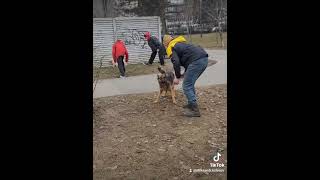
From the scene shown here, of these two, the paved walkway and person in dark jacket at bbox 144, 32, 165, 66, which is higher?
person in dark jacket at bbox 144, 32, 165, 66

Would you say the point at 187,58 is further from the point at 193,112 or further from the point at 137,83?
the point at 137,83

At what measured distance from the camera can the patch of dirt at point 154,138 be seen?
15.3 ft

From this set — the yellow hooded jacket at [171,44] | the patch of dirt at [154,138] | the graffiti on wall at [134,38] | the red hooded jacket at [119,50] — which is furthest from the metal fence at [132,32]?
the yellow hooded jacket at [171,44]

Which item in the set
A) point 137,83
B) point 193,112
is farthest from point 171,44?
point 137,83

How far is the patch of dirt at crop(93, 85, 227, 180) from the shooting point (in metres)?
4.66

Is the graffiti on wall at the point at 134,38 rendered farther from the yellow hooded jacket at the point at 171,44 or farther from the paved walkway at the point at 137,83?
the yellow hooded jacket at the point at 171,44

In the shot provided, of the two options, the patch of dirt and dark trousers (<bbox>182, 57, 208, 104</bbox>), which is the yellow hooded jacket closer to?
dark trousers (<bbox>182, 57, 208, 104</bbox>)

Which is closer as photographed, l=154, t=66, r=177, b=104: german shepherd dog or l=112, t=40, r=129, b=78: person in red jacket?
l=154, t=66, r=177, b=104: german shepherd dog

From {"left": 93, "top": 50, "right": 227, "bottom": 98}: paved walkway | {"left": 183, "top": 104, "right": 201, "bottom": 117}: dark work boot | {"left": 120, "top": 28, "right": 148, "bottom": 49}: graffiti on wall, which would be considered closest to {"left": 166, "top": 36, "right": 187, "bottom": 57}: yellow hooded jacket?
{"left": 183, "top": 104, "right": 201, "bottom": 117}: dark work boot
